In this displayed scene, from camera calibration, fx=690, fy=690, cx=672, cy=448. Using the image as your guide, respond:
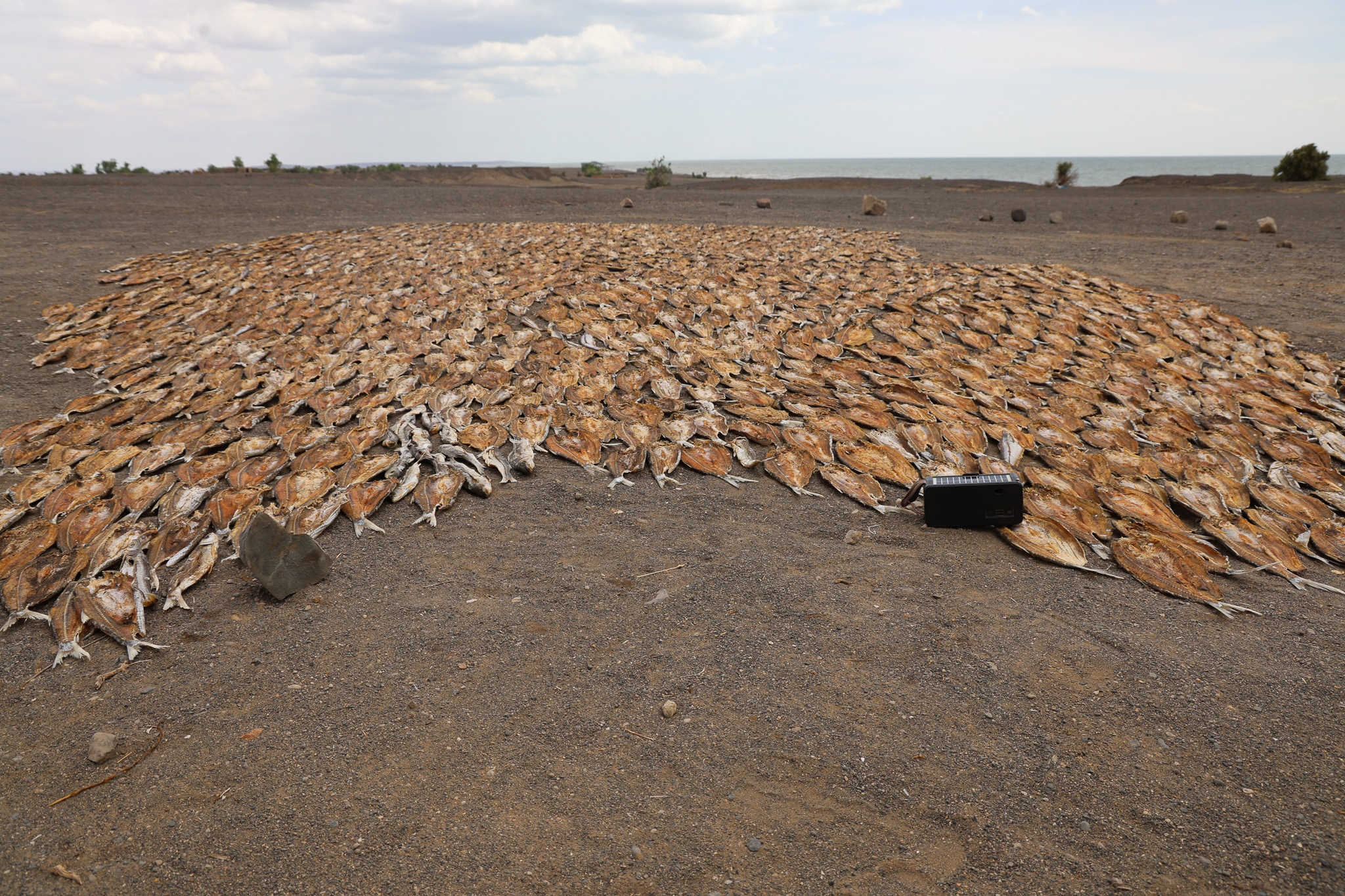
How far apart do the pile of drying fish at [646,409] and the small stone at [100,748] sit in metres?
0.51

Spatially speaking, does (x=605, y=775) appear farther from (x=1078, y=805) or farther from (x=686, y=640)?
(x=1078, y=805)

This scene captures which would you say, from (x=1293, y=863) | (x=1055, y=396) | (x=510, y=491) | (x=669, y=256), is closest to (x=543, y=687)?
(x=510, y=491)

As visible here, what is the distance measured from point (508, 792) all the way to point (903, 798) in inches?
39.1

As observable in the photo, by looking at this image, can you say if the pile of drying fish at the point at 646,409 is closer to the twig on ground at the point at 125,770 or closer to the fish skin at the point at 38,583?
the fish skin at the point at 38,583

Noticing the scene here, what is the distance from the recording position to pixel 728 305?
579 cm

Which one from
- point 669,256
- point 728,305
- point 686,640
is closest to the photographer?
point 686,640

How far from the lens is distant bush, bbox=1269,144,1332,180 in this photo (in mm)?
22484

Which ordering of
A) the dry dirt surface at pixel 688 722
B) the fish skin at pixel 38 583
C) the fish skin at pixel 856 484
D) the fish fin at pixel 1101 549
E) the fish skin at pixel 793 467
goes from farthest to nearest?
the fish skin at pixel 793 467, the fish skin at pixel 856 484, the fish fin at pixel 1101 549, the fish skin at pixel 38 583, the dry dirt surface at pixel 688 722

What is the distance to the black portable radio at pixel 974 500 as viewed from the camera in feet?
9.25

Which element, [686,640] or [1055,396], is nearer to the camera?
[686,640]

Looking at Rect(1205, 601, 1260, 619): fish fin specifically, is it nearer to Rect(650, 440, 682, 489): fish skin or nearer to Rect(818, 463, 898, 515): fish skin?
Rect(818, 463, 898, 515): fish skin

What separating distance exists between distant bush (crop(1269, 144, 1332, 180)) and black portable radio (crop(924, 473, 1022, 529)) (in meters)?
29.0

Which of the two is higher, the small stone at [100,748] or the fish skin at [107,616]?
the fish skin at [107,616]

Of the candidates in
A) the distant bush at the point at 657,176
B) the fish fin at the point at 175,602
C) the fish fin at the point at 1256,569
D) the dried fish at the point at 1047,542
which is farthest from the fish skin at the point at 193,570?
the distant bush at the point at 657,176
